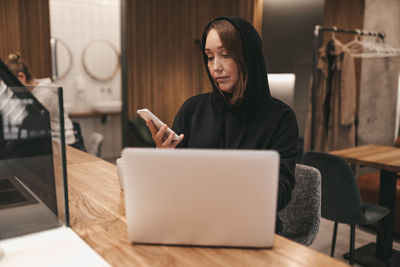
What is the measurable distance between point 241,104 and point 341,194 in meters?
1.06

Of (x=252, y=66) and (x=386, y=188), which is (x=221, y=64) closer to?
(x=252, y=66)

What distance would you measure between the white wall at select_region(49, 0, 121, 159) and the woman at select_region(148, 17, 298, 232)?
4638 mm

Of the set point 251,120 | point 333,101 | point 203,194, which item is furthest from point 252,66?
point 333,101

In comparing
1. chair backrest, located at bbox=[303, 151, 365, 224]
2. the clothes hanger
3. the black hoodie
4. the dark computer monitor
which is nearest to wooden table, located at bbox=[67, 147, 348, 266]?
the dark computer monitor

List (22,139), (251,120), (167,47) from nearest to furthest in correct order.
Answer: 1. (22,139)
2. (251,120)
3. (167,47)

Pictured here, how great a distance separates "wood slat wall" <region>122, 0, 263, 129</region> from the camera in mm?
5016

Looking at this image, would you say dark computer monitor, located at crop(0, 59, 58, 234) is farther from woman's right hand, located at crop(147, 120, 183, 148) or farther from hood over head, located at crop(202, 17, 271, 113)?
hood over head, located at crop(202, 17, 271, 113)

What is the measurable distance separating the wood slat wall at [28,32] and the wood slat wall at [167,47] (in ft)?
3.32

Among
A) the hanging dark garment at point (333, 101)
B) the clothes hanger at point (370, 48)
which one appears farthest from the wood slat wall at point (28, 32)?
the clothes hanger at point (370, 48)

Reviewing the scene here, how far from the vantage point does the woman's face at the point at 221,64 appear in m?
1.42

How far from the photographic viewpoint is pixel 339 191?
217 cm

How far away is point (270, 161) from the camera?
2.46 ft

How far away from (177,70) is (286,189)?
438 cm

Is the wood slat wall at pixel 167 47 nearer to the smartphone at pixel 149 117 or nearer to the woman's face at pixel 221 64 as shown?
the woman's face at pixel 221 64
